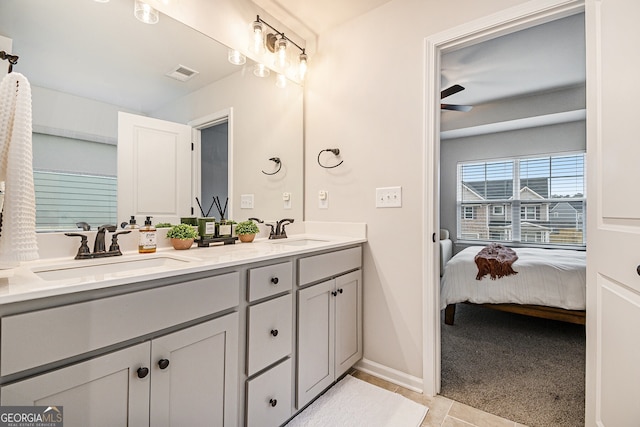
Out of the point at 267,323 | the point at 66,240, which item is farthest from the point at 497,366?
the point at 66,240

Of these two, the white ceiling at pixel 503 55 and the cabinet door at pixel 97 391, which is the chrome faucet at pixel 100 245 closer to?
the cabinet door at pixel 97 391

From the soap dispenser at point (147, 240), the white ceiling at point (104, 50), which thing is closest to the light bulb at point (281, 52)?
the white ceiling at point (104, 50)

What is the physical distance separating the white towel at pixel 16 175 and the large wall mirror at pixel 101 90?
0.28 m

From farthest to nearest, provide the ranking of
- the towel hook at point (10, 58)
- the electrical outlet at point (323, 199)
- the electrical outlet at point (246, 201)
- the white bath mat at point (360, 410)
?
the electrical outlet at point (323, 199)
the electrical outlet at point (246, 201)
the white bath mat at point (360, 410)
the towel hook at point (10, 58)

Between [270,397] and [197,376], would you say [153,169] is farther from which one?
[270,397]

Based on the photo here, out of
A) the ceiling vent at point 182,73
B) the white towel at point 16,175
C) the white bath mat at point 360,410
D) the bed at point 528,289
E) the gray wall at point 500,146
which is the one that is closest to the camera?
the white towel at point 16,175

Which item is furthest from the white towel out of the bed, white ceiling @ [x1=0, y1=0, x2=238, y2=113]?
the bed

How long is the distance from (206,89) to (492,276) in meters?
2.75

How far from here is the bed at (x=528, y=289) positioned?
8.12 feet

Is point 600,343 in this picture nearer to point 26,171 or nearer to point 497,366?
point 497,366

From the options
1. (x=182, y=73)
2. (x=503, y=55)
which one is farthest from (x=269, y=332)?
(x=503, y=55)

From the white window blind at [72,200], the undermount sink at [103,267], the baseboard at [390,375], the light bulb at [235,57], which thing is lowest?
the baseboard at [390,375]

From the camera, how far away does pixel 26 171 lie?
900 millimetres

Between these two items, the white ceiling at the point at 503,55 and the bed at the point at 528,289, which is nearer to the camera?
the white ceiling at the point at 503,55
